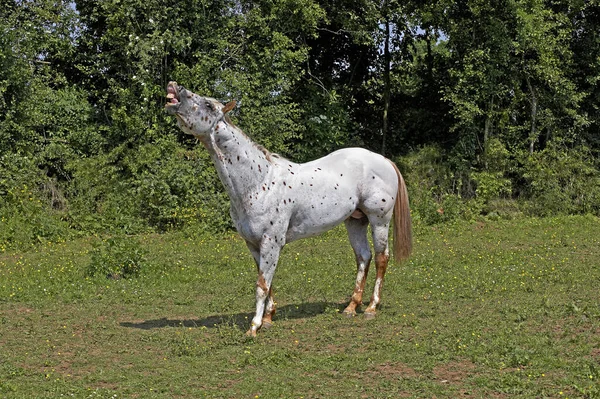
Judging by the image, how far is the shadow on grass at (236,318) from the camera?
29.7 feet

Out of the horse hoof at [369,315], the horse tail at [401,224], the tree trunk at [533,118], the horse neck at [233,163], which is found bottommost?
the horse hoof at [369,315]

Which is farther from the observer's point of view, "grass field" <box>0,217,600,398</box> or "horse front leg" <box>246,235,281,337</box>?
"horse front leg" <box>246,235,281,337</box>

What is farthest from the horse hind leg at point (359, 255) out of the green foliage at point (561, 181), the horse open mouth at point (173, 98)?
the green foliage at point (561, 181)

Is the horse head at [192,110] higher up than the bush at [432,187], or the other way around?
the horse head at [192,110]

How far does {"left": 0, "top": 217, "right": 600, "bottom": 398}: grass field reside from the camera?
6738mm

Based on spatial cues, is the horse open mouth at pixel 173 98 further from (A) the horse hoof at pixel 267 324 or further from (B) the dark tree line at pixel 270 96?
(B) the dark tree line at pixel 270 96

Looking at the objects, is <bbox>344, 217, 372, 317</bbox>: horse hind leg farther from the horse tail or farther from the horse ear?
the horse ear

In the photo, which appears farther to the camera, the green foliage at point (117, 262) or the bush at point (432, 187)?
the bush at point (432, 187)

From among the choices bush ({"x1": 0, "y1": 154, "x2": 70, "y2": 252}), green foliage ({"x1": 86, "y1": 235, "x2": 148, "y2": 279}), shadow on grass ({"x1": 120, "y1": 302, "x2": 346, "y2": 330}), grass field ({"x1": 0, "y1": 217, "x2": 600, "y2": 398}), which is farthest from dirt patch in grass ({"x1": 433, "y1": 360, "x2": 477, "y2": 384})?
bush ({"x1": 0, "y1": 154, "x2": 70, "y2": 252})

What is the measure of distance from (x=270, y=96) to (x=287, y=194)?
10.4 metres

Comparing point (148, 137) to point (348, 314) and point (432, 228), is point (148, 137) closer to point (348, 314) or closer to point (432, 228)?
point (432, 228)

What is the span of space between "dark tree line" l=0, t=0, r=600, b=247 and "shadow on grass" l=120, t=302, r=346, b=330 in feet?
23.3

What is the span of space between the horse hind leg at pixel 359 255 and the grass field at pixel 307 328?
253mm

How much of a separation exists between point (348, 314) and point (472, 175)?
34.1ft
